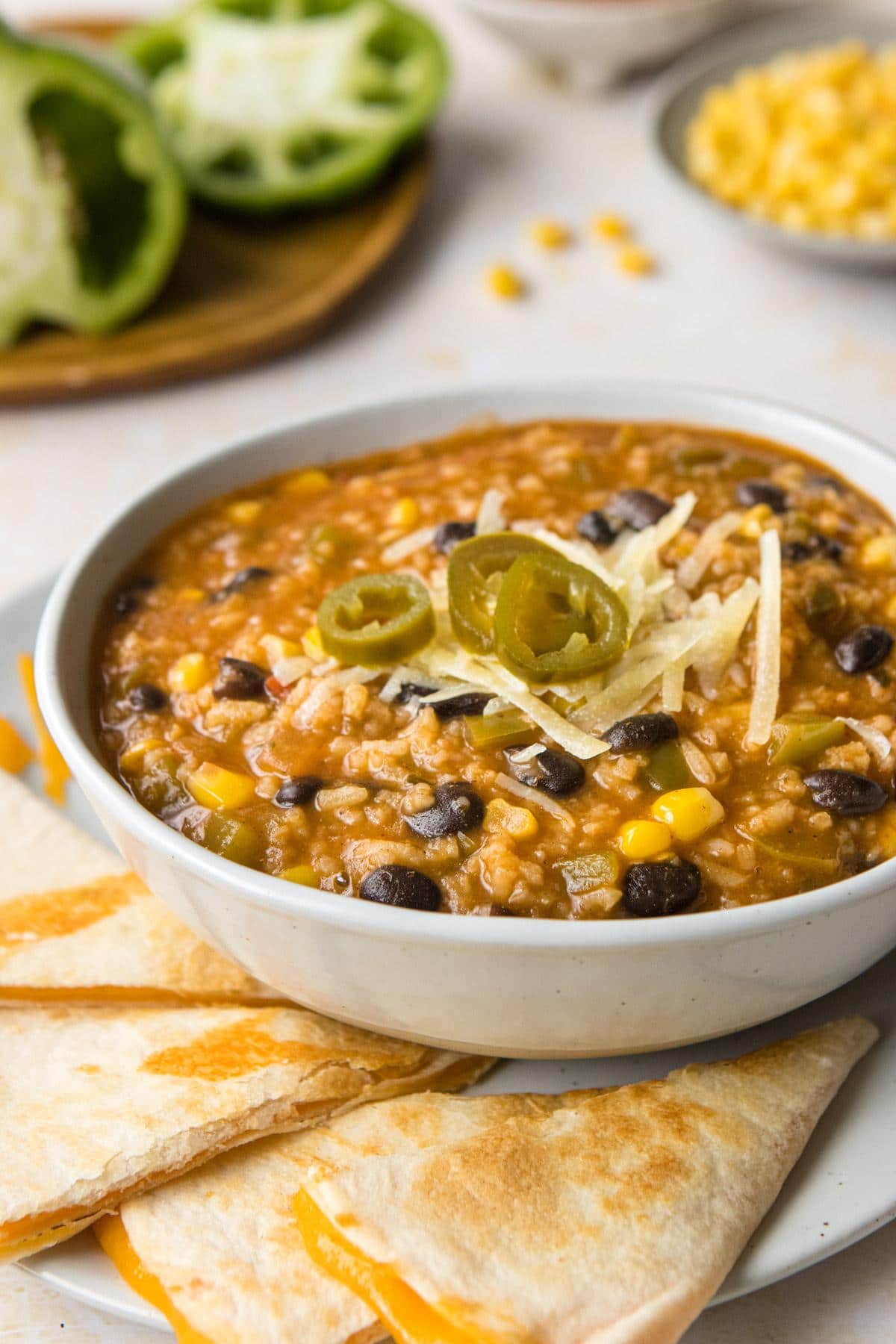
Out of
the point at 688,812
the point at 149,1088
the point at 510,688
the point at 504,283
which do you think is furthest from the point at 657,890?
the point at 504,283

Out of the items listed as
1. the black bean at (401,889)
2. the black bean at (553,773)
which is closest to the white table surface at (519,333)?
the black bean at (553,773)

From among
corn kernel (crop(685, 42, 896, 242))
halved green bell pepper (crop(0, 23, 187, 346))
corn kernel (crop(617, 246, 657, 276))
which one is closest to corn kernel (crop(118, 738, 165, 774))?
halved green bell pepper (crop(0, 23, 187, 346))

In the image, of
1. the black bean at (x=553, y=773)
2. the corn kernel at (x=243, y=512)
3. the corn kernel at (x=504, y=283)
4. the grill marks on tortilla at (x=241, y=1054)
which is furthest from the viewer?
the corn kernel at (x=504, y=283)

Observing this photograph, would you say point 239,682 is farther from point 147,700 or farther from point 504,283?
point 504,283

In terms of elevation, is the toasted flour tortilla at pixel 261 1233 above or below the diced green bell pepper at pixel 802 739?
below

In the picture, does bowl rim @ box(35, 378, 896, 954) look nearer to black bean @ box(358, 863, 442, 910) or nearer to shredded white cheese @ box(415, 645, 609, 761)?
black bean @ box(358, 863, 442, 910)

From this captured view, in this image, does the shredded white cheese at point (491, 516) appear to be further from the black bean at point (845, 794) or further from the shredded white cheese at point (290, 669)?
the black bean at point (845, 794)

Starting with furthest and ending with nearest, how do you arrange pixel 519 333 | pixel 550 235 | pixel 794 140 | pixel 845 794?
pixel 550 235 < pixel 519 333 < pixel 794 140 < pixel 845 794
